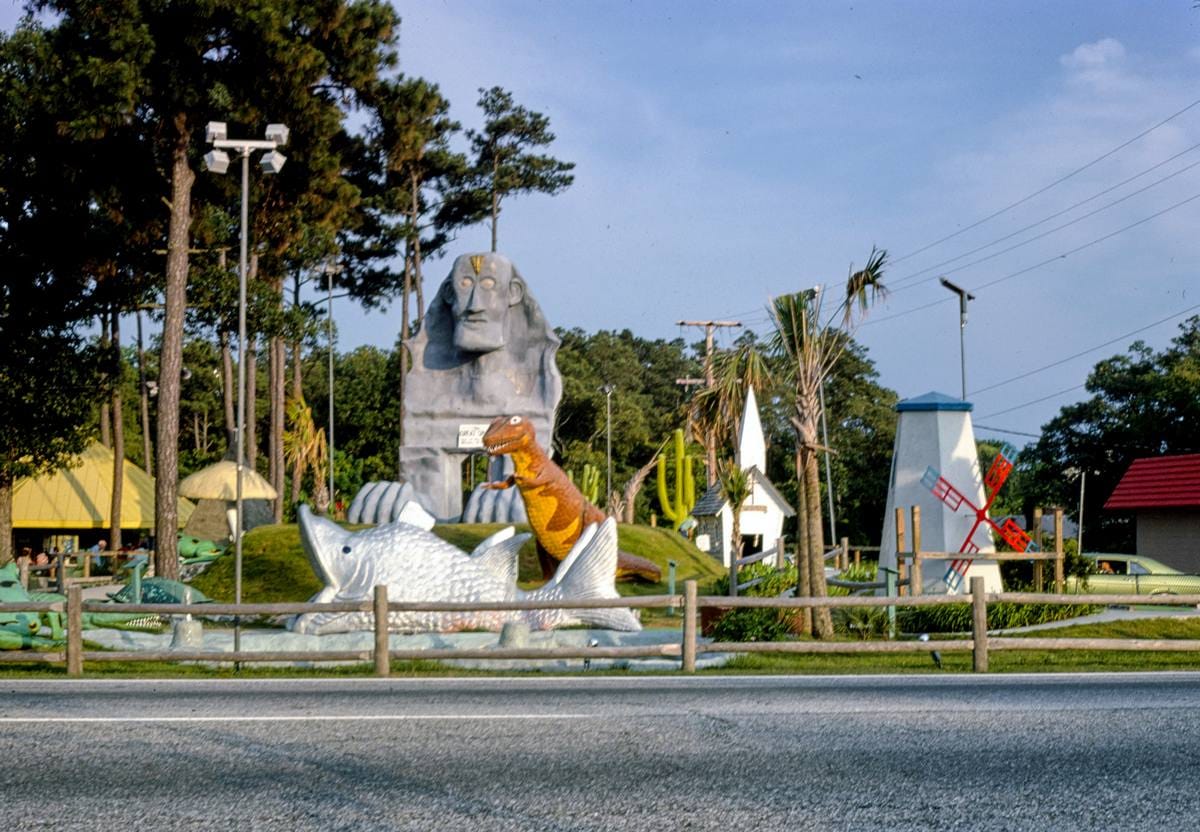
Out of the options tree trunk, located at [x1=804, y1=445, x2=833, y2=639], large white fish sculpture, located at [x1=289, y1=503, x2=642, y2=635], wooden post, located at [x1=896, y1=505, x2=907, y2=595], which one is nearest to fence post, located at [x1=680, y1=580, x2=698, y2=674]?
large white fish sculpture, located at [x1=289, y1=503, x2=642, y2=635]

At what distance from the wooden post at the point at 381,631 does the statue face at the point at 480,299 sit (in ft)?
43.5

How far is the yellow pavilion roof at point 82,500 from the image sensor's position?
1804 inches

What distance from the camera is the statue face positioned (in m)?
26.9

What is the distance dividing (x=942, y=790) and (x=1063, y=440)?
4886 centimetres

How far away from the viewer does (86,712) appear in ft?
30.8

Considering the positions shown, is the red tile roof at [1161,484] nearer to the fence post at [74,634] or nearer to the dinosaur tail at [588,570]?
the dinosaur tail at [588,570]

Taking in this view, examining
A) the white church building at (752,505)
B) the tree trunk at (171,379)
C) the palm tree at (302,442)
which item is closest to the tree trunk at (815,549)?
the tree trunk at (171,379)

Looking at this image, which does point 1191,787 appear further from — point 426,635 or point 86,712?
point 426,635

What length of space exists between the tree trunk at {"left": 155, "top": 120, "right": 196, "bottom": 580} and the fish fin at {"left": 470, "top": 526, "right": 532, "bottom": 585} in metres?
11.2

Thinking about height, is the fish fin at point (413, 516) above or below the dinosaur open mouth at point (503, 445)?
below

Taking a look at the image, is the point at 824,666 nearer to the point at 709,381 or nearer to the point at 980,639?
A: the point at 980,639

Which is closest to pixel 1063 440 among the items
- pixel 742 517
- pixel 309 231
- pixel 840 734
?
pixel 742 517

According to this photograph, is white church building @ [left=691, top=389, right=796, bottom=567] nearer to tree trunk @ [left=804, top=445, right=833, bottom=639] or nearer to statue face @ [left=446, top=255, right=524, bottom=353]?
statue face @ [left=446, top=255, right=524, bottom=353]

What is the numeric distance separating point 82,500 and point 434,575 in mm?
32705
